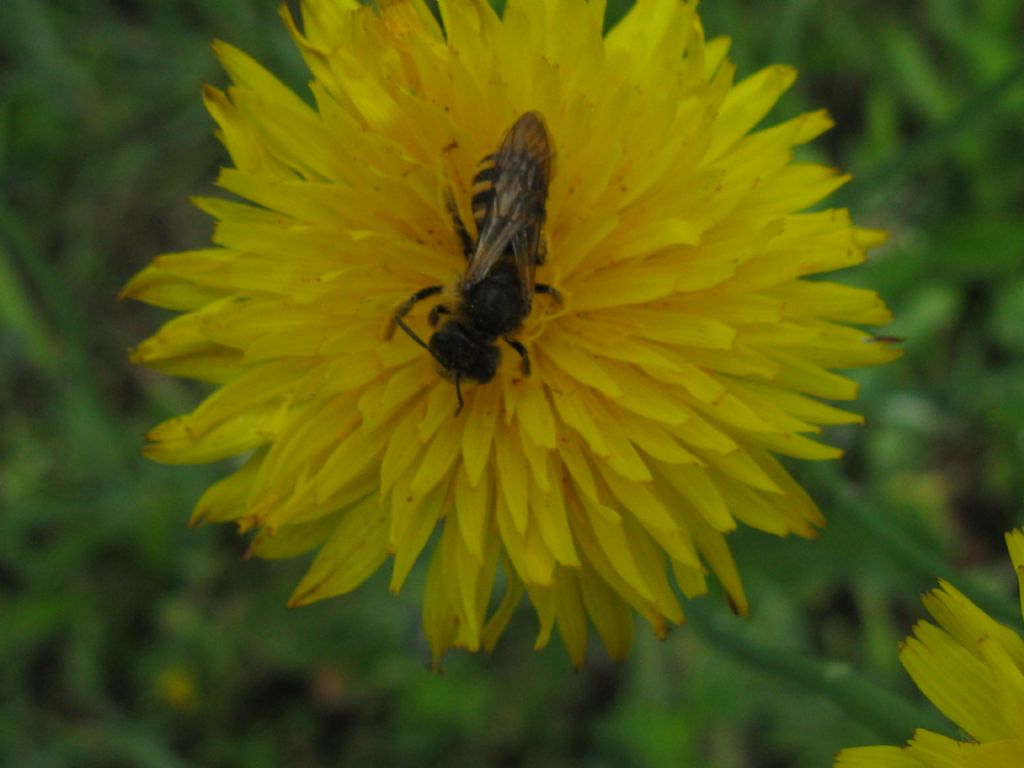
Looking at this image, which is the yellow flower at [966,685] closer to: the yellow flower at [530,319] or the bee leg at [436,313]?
the yellow flower at [530,319]

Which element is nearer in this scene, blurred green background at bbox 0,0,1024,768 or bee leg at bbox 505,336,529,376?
bee leg at bbox 505,336,529,376

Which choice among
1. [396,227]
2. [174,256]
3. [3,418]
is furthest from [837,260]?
[3,418]

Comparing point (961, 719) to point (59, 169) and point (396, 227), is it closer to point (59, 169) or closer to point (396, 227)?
point (396, 227)

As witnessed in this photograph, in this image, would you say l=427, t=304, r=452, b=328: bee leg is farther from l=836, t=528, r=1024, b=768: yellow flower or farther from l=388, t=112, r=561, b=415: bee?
l=836, t=528, r=1024, b=768: yellow flower

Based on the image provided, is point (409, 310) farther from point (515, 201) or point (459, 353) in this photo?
point (515, 201)

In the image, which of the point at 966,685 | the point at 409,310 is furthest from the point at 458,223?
the point at 966,685

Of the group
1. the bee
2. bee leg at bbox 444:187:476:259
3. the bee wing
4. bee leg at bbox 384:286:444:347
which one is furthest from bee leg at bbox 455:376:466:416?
bee leg at bbox 444:187:476:259
